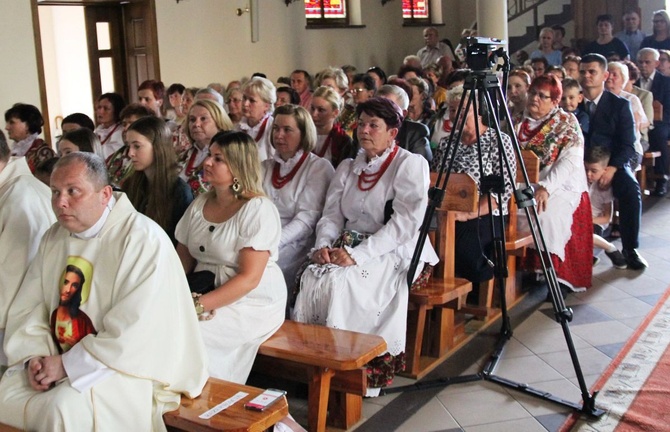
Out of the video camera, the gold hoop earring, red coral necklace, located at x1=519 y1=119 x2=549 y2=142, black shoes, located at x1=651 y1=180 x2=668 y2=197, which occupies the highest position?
the video camera

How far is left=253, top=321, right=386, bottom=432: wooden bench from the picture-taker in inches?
121

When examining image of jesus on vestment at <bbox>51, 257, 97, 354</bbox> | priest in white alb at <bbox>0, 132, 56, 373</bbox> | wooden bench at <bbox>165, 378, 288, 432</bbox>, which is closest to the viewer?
wooden bench at <bbox>165, 378, 288, 432</bbox>

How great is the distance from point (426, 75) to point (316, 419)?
6.97 m

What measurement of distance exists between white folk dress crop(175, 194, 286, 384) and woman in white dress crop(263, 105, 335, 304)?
2.81 feet

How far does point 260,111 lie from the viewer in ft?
18.0

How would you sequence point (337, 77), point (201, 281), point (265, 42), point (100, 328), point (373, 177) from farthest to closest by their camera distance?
1. point (265, 42)
2. point (337, 77)
3. point (373, 177)
4. point (201, 281)
5. point (100, 328)

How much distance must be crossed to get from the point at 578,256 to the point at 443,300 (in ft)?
5.20

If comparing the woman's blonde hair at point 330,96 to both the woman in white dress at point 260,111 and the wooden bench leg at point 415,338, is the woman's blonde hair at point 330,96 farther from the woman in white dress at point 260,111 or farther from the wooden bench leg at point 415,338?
the wooden bench leg at point 415,338

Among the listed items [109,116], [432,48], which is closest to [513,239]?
[109,116]

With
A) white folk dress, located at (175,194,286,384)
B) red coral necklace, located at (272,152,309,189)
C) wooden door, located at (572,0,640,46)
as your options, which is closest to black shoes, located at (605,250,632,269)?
red coral necklace, located at (272,152,309,189)

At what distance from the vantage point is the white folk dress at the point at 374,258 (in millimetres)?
3672

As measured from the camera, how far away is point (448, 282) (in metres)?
3.98

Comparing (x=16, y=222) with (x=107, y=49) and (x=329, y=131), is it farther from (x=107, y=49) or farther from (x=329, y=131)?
(x=107, y=49)

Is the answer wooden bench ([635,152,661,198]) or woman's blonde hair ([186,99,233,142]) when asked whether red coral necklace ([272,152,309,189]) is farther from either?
wooden bench ([635,152,661,198])
